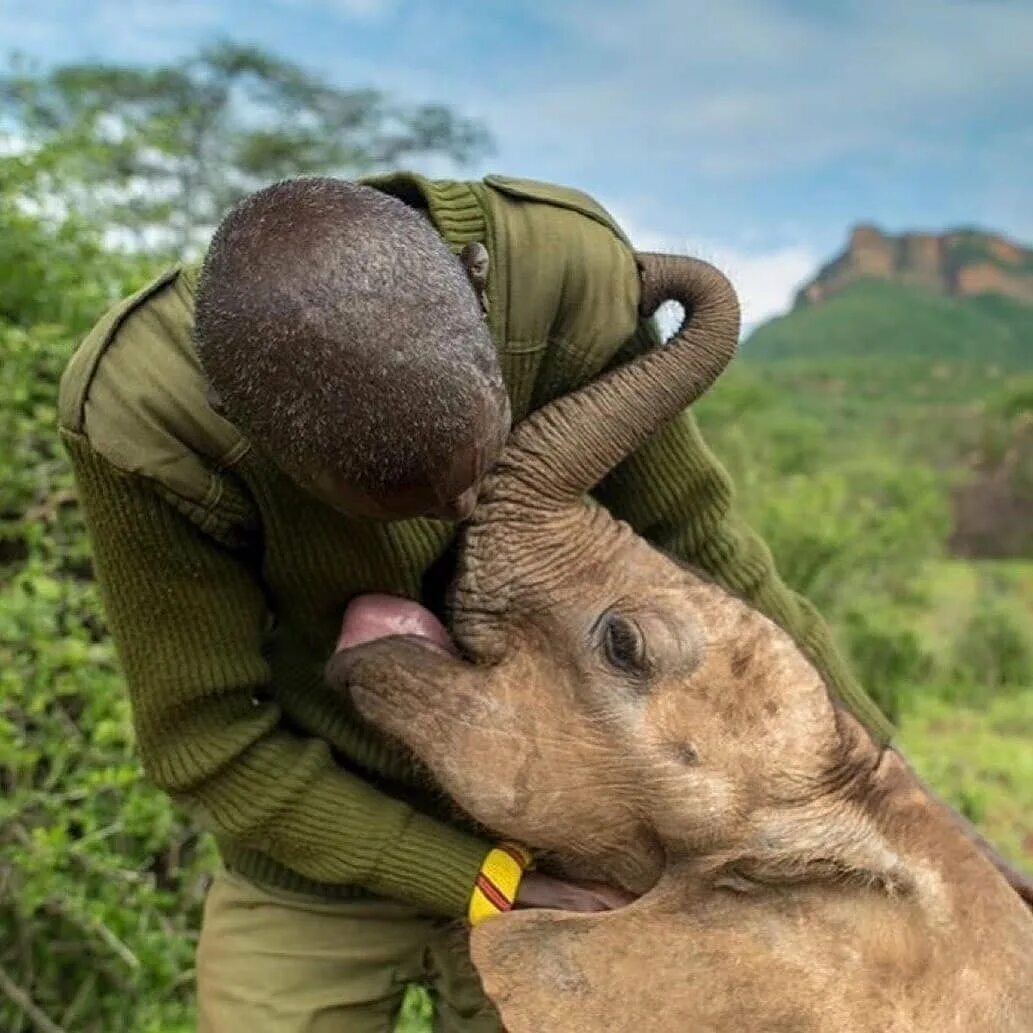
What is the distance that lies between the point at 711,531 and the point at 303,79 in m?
15.0

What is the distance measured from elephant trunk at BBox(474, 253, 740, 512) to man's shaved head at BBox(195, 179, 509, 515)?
0.28 metres

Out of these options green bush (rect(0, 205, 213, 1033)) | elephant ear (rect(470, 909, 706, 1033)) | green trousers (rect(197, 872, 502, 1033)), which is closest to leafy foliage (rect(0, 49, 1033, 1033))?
green bush (rect(0, 205, 213, 1033))

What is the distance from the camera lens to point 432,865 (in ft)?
7.04

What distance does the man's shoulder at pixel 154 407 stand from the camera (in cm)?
191

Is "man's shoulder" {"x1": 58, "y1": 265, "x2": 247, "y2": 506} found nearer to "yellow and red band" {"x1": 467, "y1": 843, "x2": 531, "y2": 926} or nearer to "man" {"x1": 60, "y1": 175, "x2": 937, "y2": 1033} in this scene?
"man" {"x1": 60, "y1": 175, "x2": 937, "y2": 1033}

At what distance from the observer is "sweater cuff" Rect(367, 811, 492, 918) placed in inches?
83.9

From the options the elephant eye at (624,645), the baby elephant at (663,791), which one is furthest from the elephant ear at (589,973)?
the elephant eye at (624,645)

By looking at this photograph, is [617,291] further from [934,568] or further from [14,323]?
[934,568]

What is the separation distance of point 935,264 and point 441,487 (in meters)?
48.1

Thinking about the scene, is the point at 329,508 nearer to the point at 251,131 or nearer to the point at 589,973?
the point at 589,973

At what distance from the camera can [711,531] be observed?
2.36m

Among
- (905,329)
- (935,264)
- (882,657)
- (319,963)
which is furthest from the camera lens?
(935,264)

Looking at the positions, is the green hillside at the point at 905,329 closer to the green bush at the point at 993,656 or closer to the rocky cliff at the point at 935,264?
the rocky cliff at the point at 935,264

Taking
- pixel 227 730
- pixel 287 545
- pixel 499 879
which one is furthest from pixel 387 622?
pixel 499 879
